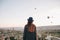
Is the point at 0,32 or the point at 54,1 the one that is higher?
the point at 54,1

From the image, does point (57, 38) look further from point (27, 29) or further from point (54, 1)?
point (27, 29)

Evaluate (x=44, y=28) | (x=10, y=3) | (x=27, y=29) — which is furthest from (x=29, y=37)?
(x=10, y=3)

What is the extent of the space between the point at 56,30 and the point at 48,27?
232mm

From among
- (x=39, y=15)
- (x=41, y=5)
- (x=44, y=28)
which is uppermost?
(x=41, y=5)

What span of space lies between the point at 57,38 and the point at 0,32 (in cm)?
156

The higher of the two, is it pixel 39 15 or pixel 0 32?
pixel 39 15

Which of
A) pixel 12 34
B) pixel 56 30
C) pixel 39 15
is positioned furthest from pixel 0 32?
pixel 56 30

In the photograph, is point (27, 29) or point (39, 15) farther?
point (39, 15)

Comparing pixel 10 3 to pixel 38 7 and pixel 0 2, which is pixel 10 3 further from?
pixel 38 7

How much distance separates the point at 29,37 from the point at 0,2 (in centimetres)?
156

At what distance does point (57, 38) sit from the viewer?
13.8 ft

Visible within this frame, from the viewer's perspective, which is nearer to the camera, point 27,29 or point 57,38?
point 27,29

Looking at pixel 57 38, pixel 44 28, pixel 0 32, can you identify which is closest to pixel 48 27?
pixel 44 28

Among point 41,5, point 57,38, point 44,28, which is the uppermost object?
point 41,5
